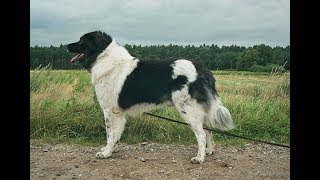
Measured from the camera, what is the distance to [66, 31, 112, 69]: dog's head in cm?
605

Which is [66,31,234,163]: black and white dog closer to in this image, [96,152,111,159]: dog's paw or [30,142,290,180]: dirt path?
[96,152,111,159]: dog's paw

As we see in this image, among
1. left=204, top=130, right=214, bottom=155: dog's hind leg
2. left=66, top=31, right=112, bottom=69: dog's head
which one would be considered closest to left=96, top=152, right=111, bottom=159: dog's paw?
left=66, top=31, right=112, bottom=69: dog's head

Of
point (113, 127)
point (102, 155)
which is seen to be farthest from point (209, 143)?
point (102, 155)

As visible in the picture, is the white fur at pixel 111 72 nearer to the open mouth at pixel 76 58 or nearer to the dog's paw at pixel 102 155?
the open mouth at pixel 76 58

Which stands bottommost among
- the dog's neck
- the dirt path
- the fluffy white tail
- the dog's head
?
the dirt path

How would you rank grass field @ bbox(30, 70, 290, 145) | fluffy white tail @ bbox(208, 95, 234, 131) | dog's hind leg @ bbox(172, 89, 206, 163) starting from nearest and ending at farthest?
dog's hind leg @ bbox(172, 89, 206, 163) → fluffy white tail @ bbox(208, 95, 234, 131) → grass field @ bbox(30, 70, 290, 145)

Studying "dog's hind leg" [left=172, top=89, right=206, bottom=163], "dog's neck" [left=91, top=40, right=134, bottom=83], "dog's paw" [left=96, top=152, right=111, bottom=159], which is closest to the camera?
"dog's hind leg" [left=172, top=89, right=206, bottom=163]

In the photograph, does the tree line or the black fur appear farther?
the tree line

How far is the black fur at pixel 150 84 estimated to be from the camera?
18.5 feet

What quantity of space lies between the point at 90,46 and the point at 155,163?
1.99 meters
